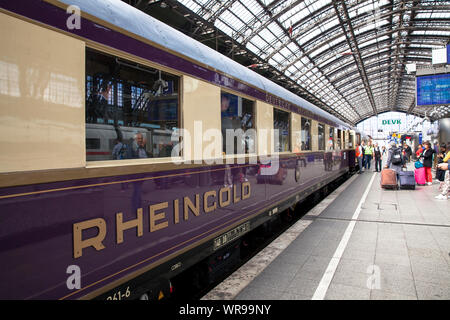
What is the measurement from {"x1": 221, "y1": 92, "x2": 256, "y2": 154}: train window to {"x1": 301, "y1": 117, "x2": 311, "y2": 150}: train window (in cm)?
267

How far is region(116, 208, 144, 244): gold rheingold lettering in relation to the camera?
6.97 feet

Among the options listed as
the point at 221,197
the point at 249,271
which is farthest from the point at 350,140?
the point at 221,197

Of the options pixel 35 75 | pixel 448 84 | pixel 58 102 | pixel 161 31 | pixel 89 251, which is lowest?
pixel 89 251

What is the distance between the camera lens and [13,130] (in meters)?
1.58

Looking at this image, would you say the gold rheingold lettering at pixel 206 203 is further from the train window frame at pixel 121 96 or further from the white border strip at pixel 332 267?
the white border strip at pixel 332 267

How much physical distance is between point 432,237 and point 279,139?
3040 millimetres

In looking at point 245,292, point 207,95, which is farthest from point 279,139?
point 245,292

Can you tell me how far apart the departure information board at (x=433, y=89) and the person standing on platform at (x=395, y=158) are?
2.72 metres

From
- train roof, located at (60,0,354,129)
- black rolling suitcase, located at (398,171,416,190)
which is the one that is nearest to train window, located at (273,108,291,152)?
train roof, located at (60,0,354,129)

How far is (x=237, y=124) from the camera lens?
13.0 ft

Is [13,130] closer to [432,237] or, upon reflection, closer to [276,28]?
[432,237]

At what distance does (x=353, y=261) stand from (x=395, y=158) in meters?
7.65

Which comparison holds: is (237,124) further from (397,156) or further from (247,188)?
(397,156)

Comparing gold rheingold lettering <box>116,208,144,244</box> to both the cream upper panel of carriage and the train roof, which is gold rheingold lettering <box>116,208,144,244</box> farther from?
the train roof
